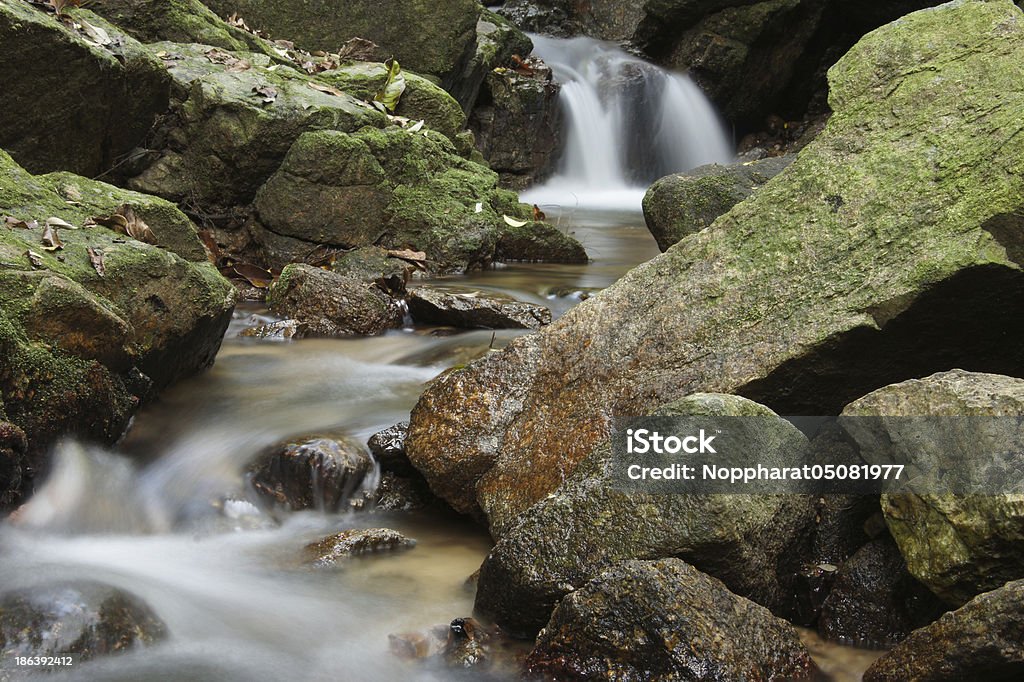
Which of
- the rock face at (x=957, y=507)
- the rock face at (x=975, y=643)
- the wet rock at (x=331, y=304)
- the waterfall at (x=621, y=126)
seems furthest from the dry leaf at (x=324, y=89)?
the rock face at (x=975, y=643)

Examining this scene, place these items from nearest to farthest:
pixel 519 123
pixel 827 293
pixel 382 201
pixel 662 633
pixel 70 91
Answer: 1. pixel 662 633
2. pixel 827 293
3. pixel 70 91
4. pixel 382 201
5. pixel 519 123

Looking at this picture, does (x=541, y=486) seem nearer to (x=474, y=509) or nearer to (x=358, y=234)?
(x=474, y=509)

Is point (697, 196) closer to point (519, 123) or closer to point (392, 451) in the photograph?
point (392, 451)

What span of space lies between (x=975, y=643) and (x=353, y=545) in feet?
7.31

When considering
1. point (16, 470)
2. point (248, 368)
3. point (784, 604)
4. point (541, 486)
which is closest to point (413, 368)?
point (248, 368)

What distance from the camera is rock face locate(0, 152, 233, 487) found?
3.70 metres

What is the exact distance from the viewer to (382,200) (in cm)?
859

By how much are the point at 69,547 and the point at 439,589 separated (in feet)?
4.55

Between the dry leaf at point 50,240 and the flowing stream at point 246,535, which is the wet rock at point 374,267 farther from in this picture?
the dry leaf at point 50,240

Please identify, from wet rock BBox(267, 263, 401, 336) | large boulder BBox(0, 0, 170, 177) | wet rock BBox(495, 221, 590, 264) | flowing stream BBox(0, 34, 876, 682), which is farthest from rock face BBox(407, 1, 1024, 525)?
wet rock BBox(495, 221, 590, 264)

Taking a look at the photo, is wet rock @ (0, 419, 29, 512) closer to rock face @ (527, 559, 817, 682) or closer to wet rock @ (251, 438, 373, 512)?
wet rock @ (251, 438, 373, 512)

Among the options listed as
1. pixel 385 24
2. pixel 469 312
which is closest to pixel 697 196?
pixel 469 312

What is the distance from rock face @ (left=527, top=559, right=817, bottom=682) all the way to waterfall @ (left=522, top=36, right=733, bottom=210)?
11719 millimetres

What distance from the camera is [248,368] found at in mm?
5656
